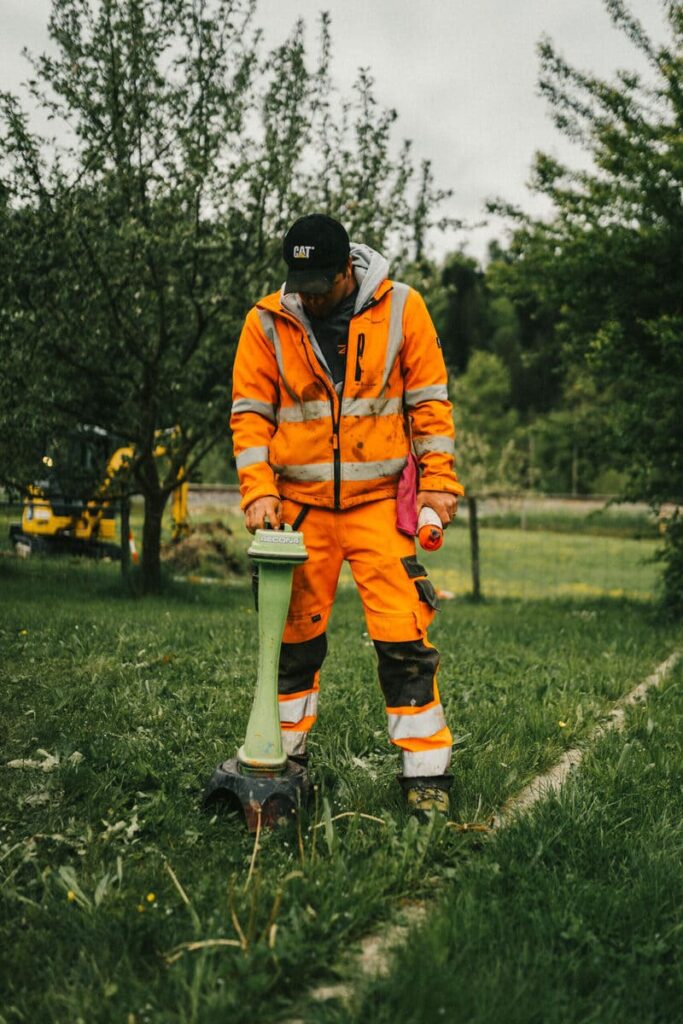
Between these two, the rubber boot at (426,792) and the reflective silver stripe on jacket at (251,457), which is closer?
the rubber boot at (426,792)

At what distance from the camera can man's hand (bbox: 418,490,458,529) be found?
11.5 ft

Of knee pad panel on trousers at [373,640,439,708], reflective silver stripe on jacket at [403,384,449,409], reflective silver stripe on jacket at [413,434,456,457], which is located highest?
reflective silver stripe on jacket at [403,384,449,409]

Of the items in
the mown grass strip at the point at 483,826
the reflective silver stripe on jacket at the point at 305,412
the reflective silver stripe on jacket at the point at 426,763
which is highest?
the reflective silver stripe on jacket at the point at 305,412

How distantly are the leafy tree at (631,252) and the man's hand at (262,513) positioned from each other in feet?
20.8

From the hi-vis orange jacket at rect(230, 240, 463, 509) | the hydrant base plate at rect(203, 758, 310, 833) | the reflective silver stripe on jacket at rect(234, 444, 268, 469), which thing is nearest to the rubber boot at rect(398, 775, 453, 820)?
the hydrant base plate at rect(203, 758, 310, 833)

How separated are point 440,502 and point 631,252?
22.8 ft

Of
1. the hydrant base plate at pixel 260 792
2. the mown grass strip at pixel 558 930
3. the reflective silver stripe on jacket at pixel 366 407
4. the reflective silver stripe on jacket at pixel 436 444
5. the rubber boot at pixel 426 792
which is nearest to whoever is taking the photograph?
the mown grass strip at pixel 558 930

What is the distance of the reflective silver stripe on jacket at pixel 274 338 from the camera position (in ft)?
11.6

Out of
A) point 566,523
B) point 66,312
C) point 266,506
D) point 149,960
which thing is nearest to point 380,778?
point 266,506

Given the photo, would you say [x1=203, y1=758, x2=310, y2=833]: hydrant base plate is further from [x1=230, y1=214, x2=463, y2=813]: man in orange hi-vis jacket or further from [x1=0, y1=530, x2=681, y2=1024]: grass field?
[x1=230, y1=214, x2=463, y2=813]: man in orange hi-vis jacket

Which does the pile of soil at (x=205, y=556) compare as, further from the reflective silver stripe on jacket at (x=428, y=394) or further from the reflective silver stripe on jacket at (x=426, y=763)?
the reflective silver stripe on jacket at (x=426, y=763)

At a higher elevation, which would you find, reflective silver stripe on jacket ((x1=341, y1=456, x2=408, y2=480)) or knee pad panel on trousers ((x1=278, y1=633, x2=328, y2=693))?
reflective silver stripe on jacket ((x1=341, y1=456, x2=408, y2=480))

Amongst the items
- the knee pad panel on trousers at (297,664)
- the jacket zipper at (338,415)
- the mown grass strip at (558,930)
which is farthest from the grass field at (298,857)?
the jacket zipper at (338,415)

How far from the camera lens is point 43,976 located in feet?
7.22
